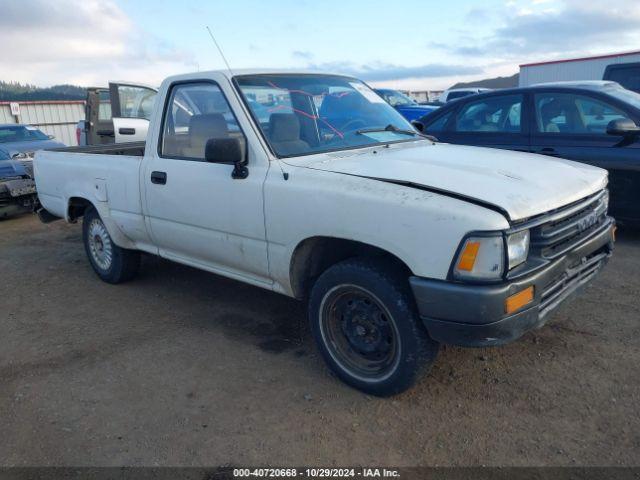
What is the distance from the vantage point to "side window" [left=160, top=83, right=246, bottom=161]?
379 cm

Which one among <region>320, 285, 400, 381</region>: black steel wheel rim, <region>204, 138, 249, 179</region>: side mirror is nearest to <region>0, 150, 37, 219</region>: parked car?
<region>204, 138, 249, 179</region>: side mirror

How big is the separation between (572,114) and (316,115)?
340cm

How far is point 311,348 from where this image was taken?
3830 millimetres

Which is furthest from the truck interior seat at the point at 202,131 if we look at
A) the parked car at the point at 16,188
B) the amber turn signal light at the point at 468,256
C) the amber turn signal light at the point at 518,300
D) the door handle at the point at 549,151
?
the parked car at the point at 16,188

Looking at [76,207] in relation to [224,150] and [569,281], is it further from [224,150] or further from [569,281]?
[569,281]

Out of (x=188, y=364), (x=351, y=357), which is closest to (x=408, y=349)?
(x=351, y=357)

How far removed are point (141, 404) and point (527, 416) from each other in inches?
86.9

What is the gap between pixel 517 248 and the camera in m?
2.64

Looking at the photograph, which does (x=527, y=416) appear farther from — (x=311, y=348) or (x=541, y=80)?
(x=541, y=80)

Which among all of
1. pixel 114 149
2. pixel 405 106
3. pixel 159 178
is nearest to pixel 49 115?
pixel 405 106

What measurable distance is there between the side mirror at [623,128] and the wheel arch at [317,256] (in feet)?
11.4

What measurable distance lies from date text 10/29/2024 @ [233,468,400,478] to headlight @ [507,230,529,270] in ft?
3.80

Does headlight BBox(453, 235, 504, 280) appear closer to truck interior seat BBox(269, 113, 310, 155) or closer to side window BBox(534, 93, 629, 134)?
truck interior seat BBox(269, 113, 310, 155)

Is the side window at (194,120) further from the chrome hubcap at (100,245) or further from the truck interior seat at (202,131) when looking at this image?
the chrome hubcap at (100,245)
